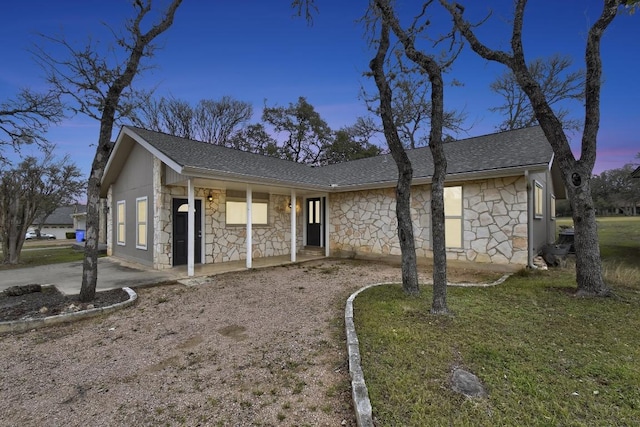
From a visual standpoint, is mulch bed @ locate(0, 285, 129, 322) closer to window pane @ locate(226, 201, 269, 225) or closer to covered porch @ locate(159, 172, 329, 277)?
covered porch @ locate(159, 172, 329, 277)

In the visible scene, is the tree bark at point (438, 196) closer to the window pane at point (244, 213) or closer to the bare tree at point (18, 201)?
the window pane at point (244, 213)

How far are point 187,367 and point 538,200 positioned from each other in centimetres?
1036

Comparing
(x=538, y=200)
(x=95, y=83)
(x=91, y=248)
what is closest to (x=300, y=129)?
(x=538, y=200)

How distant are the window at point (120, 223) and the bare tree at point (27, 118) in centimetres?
283

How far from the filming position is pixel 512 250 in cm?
768

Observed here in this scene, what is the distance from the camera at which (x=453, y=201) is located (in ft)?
28.7

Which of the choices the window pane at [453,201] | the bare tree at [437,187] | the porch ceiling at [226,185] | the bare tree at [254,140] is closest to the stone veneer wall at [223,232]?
the porch ceiling at [226,185]

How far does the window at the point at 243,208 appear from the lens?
10.1 metres

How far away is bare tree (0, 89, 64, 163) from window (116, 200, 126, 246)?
2828mm

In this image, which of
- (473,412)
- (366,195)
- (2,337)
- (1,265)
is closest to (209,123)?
(1,265)

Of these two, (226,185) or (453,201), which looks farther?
(226,185)

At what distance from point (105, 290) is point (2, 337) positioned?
7.20 feet

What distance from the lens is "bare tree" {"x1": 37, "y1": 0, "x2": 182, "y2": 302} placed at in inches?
212

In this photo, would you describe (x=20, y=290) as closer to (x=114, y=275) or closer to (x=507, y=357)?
(x=114, y=275)
